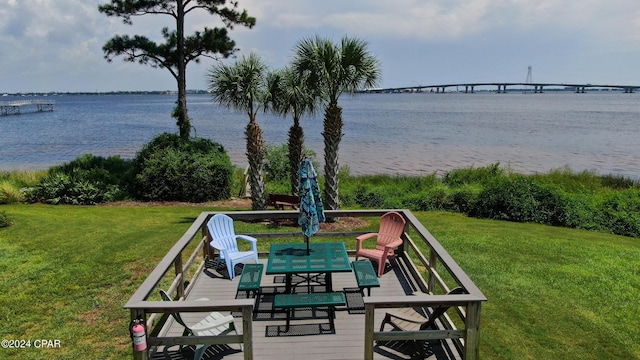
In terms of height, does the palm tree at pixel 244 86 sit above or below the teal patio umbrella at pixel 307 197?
above

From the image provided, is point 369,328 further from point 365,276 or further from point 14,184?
point 14,184

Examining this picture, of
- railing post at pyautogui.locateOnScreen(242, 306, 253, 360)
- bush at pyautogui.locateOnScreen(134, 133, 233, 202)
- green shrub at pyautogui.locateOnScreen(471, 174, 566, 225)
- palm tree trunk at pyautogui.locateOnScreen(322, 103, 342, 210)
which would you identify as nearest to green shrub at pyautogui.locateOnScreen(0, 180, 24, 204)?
bush at pyautogui.locateOnScreen(134, 133, 233, 202)

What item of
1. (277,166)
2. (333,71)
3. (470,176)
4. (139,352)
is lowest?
(470,176)

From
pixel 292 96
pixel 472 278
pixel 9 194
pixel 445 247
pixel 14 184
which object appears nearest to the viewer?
pixel 472 278

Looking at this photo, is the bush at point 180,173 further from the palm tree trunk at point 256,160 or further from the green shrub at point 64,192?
the palm tree trunk at point 256,160

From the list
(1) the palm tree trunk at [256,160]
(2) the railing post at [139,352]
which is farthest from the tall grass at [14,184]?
(2) the railing post at [139,352]

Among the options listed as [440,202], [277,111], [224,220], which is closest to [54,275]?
[224,220]

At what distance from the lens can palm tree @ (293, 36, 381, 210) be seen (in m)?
11.0

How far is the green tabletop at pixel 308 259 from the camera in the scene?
628cm

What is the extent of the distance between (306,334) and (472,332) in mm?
2107

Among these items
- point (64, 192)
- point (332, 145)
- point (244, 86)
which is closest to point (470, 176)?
point (332, 145)

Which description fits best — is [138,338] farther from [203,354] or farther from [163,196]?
[163,196]

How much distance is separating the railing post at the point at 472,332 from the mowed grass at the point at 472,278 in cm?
128

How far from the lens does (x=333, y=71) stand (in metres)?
10.9
